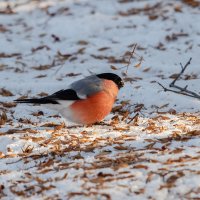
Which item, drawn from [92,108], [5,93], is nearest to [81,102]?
[92,108]

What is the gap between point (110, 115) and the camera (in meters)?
5.94

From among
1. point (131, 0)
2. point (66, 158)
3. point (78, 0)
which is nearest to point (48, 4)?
point (78, 0)

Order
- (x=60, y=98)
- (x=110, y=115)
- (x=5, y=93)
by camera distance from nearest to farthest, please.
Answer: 1. (x=60, y=98)
2. (x=110, y=115)
3. (x=5, y=93)

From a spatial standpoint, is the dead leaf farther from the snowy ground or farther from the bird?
the bird

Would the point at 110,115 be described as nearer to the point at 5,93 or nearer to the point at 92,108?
the point at 92,108

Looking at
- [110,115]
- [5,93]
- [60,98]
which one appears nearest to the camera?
[60,98]

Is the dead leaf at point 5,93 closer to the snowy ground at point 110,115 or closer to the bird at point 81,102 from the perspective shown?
the snowy ground at point 110,115

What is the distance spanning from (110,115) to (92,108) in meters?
0.62

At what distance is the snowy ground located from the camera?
3959 mm

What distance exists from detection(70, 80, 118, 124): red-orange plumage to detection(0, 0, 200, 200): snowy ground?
4.5 inches

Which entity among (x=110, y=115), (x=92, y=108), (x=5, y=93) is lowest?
(x=5, y=93)

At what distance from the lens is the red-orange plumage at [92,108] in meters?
5.33

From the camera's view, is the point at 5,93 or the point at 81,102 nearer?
the point at 81,102

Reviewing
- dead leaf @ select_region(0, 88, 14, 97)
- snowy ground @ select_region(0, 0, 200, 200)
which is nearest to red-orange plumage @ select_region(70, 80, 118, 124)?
snowy ground @ select_region(0, 0, 200, 200)
